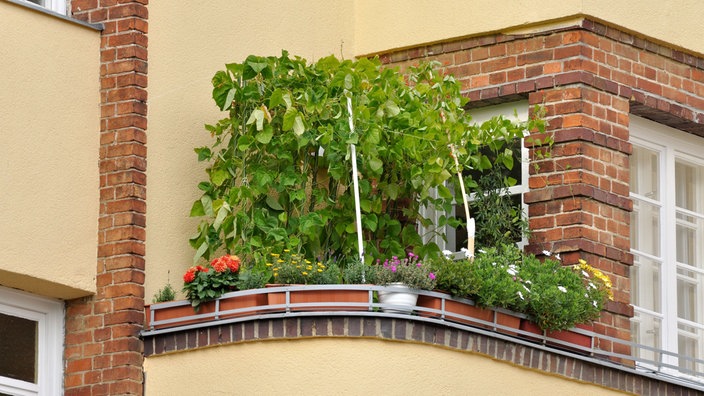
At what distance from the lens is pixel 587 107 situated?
13.0 m

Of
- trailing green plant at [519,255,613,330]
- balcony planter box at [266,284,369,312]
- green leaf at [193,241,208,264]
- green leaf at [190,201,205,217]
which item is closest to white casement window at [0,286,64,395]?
green leaf at [193,241,208,264]

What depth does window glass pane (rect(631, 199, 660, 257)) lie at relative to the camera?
13445mm

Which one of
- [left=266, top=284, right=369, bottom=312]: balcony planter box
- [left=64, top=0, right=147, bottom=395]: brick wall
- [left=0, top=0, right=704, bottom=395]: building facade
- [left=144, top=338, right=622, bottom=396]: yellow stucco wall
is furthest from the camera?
[left=64, top=0, right=147, bottom=395]: brick wall

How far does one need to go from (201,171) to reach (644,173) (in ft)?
10.5

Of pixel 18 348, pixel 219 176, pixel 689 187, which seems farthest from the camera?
pixel 689 187

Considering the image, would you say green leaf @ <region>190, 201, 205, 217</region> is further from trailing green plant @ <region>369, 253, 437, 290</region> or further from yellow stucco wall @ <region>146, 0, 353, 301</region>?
trailing green plant @ <region>369, 253, 437, 290</region>

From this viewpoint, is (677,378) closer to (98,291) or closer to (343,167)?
(343,167)

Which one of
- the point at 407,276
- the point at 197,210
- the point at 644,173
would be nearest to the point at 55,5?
the point at 197,210

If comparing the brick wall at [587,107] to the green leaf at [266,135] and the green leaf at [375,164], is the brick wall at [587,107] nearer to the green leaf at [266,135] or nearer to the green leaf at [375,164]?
the green leaf at [375,164]

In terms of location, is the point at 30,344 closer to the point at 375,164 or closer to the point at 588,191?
the point at 375,164

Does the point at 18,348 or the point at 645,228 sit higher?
the point at 645,228

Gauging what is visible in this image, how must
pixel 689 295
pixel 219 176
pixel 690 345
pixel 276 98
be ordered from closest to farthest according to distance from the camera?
pixel 276 98, pixel 219 176, pixel 690 345, pixel 689 295

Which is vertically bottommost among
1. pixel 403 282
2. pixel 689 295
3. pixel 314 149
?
pixel 403 282

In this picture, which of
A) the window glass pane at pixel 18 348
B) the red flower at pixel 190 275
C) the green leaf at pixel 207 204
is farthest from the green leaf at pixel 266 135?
the window glass pane at pixel 18 348
